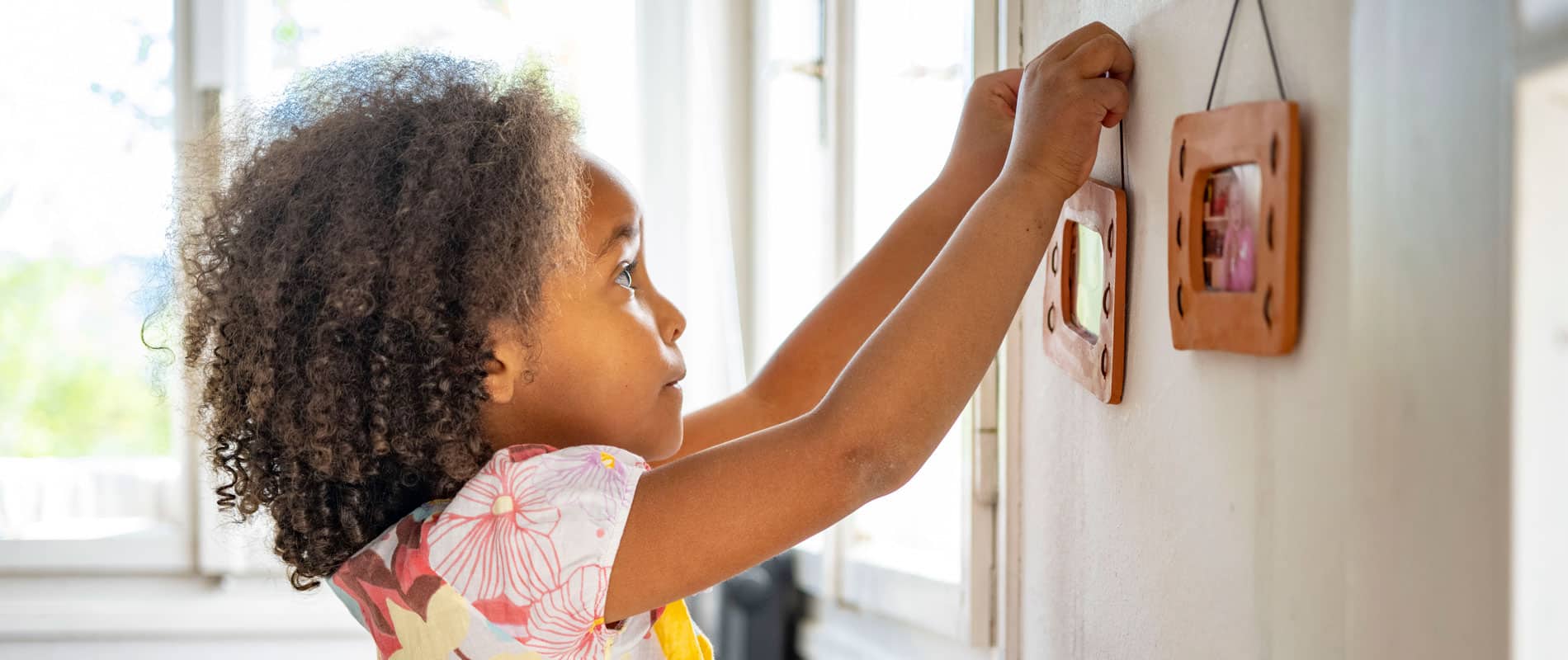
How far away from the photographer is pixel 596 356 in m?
0.84

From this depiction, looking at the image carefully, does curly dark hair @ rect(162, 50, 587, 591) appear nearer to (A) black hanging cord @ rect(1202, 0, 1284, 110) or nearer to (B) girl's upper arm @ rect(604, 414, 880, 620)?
(B) girl's upper arm @ rect(604, 414, 880, 620)

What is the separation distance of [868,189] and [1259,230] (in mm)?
923

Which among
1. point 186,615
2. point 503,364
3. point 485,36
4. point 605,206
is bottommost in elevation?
point 186,615

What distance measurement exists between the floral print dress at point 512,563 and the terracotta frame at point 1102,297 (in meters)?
0.28

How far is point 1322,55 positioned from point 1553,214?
14 centimetres

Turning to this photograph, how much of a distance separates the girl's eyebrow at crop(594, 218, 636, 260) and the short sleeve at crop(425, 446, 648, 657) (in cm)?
15

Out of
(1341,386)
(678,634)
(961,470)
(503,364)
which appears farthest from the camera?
(961,470)

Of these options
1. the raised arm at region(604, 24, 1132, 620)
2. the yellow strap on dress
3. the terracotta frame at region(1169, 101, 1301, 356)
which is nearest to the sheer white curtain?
the yellow strap on dress

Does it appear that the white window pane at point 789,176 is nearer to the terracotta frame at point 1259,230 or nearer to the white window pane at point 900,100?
the white window pane at point 900,100

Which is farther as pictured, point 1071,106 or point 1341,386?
point 1071,106

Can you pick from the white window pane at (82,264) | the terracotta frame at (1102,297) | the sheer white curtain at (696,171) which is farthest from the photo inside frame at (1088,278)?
the white window pane at (82,264)

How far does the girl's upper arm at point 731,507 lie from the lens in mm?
685

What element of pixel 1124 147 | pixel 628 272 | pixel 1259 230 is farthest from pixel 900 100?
pixel 1259 230

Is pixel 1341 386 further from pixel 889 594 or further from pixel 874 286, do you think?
pixel 889 594
